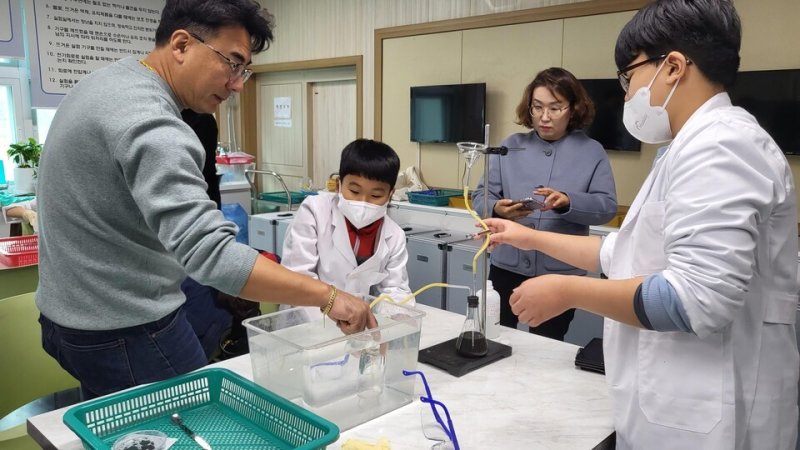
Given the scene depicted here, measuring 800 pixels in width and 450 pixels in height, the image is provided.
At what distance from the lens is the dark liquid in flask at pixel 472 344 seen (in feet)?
4.46

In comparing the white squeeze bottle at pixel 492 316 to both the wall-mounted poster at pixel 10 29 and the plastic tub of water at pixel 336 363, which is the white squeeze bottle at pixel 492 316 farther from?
the wall-mounted poster at pixel 10 29

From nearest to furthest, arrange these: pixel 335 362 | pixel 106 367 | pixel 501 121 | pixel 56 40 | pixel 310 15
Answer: pixel 335 362 < pixel 106 367 < pixel 501 121 < pixel 56 40 < pixel 310 15

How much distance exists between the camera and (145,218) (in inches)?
39.2

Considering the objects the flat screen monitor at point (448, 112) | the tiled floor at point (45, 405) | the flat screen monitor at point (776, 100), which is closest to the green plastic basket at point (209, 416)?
the tiled floor at point (45, 405)

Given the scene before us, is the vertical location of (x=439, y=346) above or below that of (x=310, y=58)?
below

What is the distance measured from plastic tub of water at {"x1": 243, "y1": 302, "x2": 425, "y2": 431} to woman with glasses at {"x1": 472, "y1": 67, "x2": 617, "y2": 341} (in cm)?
97

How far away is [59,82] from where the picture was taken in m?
4.39

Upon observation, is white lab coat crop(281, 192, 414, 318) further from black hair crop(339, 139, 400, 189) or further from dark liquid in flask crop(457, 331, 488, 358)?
dark liquid in flask crop(457, 331, 488, 358)

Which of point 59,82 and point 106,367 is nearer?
point 106,367

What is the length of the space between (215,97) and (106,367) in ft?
2.02

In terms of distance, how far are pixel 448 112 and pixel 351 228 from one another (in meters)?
2.09

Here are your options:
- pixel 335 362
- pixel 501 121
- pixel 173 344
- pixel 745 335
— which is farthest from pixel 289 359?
pixel 501 121

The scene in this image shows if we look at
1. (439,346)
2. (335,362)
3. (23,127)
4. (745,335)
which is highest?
(23,127)

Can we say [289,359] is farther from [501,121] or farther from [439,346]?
[501,121]
